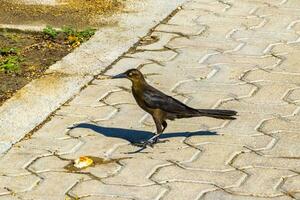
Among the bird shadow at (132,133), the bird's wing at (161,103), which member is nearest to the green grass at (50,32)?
the bird shadow at (132,133)

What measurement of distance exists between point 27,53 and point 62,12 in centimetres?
119

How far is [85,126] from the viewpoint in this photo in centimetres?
820

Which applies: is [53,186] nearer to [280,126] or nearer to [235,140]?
[235,140]

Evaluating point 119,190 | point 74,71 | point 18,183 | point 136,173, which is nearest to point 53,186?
point 18,183

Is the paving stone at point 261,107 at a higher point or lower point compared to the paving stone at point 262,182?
higher

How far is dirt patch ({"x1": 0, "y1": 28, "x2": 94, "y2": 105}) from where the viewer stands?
9156 millimetres

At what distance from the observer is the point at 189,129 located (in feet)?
26.7

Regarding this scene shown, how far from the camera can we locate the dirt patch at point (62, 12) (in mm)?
10609

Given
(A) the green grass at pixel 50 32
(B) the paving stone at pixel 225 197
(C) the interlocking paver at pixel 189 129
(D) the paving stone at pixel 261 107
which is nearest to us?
(B) the paving stone at pixel 225 197

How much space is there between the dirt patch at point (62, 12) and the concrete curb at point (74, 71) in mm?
228

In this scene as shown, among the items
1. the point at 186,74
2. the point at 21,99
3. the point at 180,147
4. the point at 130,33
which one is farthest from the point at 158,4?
the point at 180,147

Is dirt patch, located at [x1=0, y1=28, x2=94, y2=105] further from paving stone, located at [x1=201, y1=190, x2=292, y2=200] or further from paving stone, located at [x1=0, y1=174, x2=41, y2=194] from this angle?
paving stone, located at [x1=201, y1=190, x2=292, y2=200]

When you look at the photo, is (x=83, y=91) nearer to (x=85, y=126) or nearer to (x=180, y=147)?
(x=85, y=126)

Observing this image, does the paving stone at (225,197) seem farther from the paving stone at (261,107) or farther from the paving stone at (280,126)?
the paving stone at (261,107)
